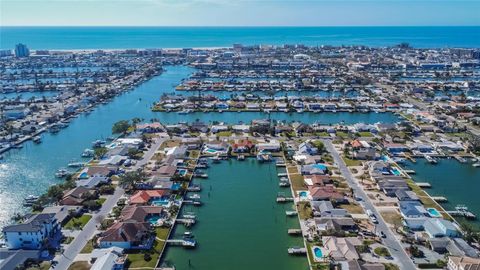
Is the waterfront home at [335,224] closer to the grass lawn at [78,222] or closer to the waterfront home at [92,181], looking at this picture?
the grass lawn at [78,222]

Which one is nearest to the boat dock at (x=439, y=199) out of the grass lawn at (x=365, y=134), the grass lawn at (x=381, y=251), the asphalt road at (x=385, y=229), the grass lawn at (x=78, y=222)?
the asphalt road at (x=385, y=229)

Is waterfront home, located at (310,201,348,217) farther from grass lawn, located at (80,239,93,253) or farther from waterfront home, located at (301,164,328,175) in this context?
grass lawn, located at (80,239,93,253)

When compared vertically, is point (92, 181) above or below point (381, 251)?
above

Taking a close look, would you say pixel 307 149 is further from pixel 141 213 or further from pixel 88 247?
pixel 88 247

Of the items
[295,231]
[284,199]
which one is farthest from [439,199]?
[295,231]

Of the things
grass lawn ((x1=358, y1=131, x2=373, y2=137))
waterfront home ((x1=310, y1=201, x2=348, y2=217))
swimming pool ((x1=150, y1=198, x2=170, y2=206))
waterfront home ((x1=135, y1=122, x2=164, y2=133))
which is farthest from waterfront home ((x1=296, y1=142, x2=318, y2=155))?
waterfront home ((x1=135, y1=122, x2=164, y2=133))

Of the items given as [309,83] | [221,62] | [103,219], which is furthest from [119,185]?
[221,62]

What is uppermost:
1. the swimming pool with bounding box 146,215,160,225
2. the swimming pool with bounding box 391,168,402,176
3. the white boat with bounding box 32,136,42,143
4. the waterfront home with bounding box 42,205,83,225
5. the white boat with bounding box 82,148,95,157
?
the white boat with bounding box 32,136,42,143
